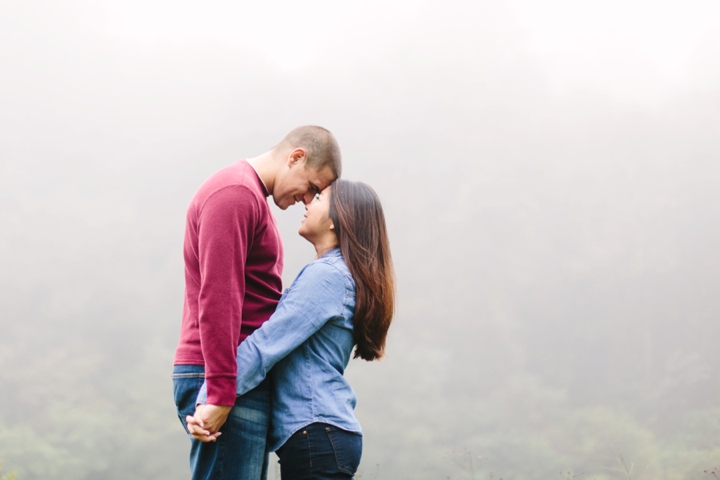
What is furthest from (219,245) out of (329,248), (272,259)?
(329,248)

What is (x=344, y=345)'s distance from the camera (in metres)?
2.70

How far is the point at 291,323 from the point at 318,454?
0.52 metres

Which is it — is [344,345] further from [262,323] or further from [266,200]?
[266,200]

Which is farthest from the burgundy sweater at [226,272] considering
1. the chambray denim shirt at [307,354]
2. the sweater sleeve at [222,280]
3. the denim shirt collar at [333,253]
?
the denim shirt collar at [333,253]

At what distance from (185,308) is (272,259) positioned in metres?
0.46

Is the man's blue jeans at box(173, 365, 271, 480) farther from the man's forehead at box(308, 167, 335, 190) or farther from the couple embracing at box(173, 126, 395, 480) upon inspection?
the man's forehead at box(308, 167, 335, 190)

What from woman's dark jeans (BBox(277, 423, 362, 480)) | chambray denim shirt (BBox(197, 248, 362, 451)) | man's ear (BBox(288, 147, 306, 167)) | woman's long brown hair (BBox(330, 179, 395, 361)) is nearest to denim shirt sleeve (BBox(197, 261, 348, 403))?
chambray denim shirt (BBox(197, 248, 362, 451))

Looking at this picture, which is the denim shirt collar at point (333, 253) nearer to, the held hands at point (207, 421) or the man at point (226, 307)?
the man at point (226, 307)

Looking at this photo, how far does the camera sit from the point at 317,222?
289cm

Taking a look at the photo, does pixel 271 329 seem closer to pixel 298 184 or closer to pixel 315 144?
pixel 298 184

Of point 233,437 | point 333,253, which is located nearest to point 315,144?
point 333,253

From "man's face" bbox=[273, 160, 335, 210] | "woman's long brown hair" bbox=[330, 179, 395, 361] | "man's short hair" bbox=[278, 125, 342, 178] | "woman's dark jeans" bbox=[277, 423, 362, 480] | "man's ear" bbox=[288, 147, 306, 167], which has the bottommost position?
"woman's dark jeans" bbox=[277, 423, 362, 480]

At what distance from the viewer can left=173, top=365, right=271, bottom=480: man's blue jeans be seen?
246 cm

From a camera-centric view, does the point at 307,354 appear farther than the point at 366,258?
No
